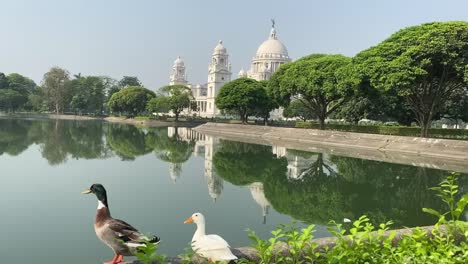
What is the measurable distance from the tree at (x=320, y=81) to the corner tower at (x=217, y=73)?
6562cm

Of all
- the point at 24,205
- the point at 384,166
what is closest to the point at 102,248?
the point at 24,205

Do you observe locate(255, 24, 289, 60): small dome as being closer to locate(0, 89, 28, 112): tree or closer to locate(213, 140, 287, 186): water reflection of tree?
locate(0, 89, 28, 112): tree

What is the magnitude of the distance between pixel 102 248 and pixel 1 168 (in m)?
9.62

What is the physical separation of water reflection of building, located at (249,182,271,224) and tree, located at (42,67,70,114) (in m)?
83.8

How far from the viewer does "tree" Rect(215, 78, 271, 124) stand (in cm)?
5312

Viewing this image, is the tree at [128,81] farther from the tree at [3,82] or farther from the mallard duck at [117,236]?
the mallard duck at [117,236]

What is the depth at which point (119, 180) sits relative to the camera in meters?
12.1

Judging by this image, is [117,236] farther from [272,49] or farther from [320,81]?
[272,49]

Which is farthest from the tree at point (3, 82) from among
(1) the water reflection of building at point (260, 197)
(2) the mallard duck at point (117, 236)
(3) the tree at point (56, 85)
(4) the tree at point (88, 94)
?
(2) the mallard duck at point (117, 236)

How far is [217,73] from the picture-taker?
10800cm

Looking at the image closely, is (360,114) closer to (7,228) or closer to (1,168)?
(1,168)

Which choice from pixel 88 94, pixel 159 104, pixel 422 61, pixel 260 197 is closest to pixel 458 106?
pixel 422 61

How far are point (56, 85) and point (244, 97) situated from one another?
51840mm

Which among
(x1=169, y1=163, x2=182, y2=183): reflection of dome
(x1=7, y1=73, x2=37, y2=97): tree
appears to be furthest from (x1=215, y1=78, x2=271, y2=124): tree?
(x1=7, y1=73, x2=37, y2=97): tree
